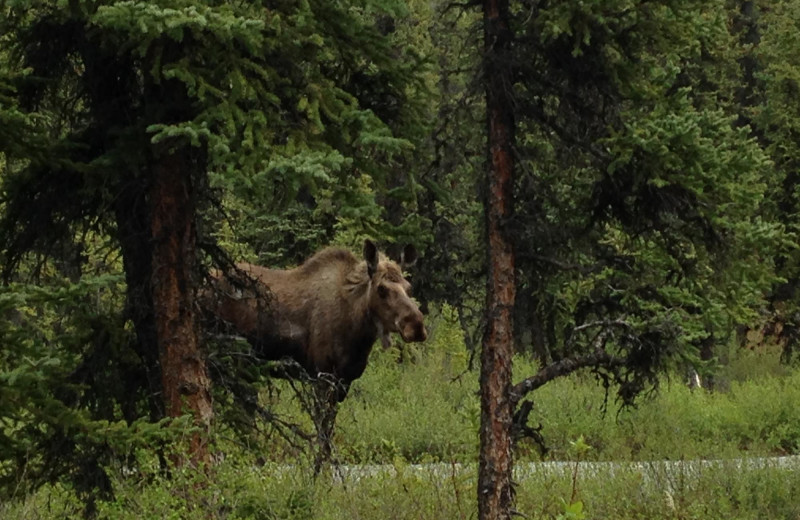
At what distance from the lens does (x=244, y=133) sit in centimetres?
709

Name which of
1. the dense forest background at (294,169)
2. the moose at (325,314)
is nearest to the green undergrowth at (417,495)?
the dense forest background at (294,169)

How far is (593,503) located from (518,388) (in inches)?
110

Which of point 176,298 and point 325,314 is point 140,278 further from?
point 325,314

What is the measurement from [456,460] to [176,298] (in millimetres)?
7242

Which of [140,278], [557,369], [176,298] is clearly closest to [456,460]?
[557,369]

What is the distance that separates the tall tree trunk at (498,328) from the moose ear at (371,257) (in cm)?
401

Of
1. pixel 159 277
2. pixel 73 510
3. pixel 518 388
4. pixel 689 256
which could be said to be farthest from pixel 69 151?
pixel 689 256

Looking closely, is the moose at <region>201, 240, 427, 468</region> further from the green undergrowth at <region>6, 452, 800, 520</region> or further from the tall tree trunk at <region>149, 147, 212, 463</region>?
the tall tree trunk at <region>149, 147, 212, 463</region>

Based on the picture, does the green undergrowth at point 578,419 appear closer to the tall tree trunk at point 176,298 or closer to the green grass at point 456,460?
the green grass at point 456,460

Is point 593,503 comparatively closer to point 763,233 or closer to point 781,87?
point 763,233

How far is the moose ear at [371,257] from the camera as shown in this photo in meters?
13.3

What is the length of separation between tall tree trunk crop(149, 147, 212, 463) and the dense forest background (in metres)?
0.02

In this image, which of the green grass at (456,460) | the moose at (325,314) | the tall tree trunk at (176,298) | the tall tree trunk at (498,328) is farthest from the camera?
the moose at (325,314)

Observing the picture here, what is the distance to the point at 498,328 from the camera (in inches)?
360
